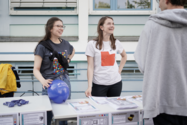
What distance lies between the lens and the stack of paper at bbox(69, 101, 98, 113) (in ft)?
5.29

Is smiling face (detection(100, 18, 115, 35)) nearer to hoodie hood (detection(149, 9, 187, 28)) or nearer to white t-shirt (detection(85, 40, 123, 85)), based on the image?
white t-shirt (detection(85, 40, 123, 85))

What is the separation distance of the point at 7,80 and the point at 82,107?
1.87 meters

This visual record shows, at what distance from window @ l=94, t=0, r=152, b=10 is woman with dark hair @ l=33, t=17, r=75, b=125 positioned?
2391 millimetres

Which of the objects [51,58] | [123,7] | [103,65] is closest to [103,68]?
[103,65]

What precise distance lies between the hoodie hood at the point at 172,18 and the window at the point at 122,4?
3270 mm

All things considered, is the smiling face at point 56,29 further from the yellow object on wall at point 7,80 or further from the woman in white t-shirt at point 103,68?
the yellow object on wall at point 7,80

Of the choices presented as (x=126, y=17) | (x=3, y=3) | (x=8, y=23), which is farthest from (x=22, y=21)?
(x=126, y=17)

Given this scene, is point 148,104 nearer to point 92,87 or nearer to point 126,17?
point 92,87

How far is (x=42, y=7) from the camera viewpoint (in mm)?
4043

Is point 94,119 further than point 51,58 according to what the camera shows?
No

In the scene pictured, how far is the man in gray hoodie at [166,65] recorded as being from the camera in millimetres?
1064

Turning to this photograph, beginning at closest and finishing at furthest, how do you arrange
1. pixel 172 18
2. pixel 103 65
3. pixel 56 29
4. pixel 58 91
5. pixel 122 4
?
1. pixel 172 18
2. pixel 58 91
3. pixel 56 29
4. pixel 103 65
5. pixel 122 4

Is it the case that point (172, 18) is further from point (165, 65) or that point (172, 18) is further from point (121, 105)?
point (121, 105)

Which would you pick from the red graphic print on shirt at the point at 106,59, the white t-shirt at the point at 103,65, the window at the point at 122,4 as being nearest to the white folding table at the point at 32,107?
the white t-shirt at the point at 103,65
